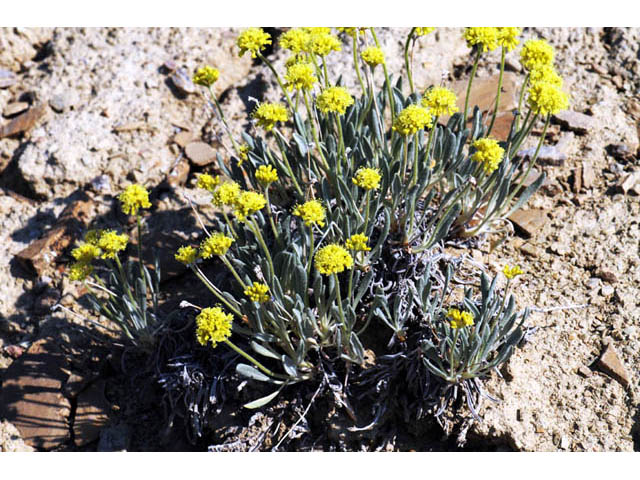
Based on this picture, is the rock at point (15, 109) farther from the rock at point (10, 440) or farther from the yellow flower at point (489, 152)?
the yellow flower at point (489, 152)

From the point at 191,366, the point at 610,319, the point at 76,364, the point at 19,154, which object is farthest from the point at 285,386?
the point at 19,154

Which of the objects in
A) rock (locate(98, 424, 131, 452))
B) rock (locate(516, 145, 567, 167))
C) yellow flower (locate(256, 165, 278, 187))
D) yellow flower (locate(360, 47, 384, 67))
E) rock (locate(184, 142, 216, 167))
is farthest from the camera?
rock (locate(184, 142, 216, 167))

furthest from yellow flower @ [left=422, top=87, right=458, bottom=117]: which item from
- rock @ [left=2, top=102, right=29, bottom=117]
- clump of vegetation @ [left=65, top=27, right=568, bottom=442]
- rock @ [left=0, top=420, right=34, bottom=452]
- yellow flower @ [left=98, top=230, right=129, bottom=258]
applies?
rock @ [left=2, top=102, right=29, bottom=117]

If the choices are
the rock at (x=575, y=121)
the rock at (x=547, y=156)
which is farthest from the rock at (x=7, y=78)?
the rock at (x=575, y=121)

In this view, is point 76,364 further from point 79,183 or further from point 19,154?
point 19,154

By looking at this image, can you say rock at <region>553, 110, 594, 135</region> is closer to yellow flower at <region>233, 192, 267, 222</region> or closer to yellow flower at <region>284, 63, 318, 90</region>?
yellow flower at <region>284, 63, 318, 90</region>

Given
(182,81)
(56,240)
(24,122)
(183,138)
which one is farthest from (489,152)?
(24,122)
